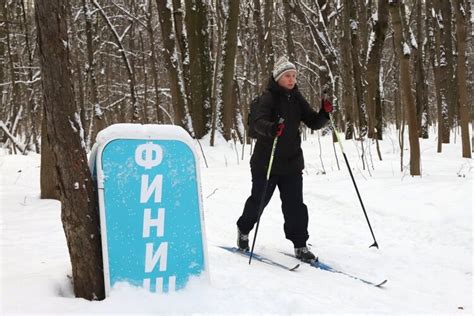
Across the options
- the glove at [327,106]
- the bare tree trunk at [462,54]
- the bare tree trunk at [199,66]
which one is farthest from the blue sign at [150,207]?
the bare tree trunk at [199,66]

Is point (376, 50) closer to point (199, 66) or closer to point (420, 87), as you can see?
point (420, 87)

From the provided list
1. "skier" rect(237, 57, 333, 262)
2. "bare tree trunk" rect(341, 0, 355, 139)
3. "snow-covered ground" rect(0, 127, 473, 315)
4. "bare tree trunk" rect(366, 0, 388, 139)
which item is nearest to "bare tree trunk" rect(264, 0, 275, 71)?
"bare tree trunk" rect(341, 0, 355, 139)

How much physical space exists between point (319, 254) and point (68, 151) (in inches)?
119

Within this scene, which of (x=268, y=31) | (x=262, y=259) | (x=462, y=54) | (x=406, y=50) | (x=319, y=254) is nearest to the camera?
(x=262, y=259)

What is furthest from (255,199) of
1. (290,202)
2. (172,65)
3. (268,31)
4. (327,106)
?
(268,31)

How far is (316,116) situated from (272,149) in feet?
2.07

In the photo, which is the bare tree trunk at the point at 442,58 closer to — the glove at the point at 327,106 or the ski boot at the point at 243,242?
the glove at the point at 327,106

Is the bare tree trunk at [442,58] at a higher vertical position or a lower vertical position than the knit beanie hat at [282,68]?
higher

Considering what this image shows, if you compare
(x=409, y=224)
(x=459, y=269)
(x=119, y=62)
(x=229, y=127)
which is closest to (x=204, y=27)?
(x=229, y=127)

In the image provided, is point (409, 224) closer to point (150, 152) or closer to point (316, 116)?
point (316, 116)

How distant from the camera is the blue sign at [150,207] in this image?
2900mm

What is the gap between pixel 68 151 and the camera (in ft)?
9.27

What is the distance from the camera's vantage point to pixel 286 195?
461cm

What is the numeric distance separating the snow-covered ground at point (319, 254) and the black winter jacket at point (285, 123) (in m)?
0.94
